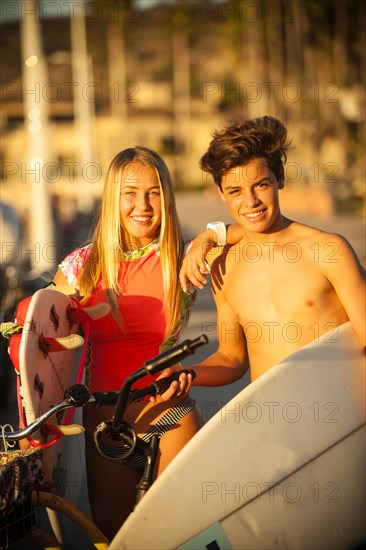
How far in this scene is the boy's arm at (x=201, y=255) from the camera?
334cm

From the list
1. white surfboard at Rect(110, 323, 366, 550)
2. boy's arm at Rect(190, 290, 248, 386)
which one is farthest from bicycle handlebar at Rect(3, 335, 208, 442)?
boy's arm at Rect(190, 290, 248, 386)

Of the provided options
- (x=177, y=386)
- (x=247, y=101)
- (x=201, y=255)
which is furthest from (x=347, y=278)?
(x=247, y=101)

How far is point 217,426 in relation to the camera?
8.70ft

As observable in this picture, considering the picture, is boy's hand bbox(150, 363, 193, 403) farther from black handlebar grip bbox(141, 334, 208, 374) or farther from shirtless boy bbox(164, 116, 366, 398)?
black handlebar grip bbox(141, 334, 208, 374)

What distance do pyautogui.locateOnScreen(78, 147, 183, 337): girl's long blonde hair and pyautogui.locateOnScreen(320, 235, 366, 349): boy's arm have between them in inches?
24.1

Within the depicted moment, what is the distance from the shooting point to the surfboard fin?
3004 mm

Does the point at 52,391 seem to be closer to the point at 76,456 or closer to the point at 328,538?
the point at 76,456

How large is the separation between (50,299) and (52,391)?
0.34 m

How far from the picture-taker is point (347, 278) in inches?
122

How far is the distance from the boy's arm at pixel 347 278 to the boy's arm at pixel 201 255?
17.1 inches

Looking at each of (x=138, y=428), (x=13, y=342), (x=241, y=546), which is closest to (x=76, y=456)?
(x=138, y=428)

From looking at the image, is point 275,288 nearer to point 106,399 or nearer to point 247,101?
point 106,399

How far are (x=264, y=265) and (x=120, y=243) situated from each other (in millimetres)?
567

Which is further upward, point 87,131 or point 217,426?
point 87,131
